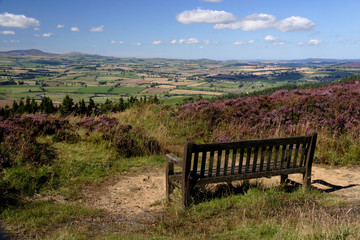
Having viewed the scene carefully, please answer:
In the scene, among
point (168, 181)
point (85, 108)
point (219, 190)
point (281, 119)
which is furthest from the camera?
point (85, 108)

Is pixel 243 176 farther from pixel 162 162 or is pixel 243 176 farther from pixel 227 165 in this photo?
pixel 162 162

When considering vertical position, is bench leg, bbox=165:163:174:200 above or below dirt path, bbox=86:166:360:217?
above

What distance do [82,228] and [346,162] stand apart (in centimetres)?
707

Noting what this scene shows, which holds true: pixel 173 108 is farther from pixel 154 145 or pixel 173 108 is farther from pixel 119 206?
pixel 119 206

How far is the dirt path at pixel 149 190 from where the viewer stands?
5.59m

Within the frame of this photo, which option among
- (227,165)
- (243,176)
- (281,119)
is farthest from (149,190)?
(281,119)

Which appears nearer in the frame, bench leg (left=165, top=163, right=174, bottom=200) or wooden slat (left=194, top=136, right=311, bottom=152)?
wooden slat (left=194, top=136, right=311, bottom=152)

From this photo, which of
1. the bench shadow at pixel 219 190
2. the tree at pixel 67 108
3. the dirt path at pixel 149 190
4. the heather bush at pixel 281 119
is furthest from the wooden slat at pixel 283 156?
the tree at pixel 67 108

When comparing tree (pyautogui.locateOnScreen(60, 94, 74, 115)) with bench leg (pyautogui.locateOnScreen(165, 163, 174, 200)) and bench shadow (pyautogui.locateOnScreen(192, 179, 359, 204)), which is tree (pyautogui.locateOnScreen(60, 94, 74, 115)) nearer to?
bench leg (pyautogui.locateOnScreen(165, 163, 174, 200))

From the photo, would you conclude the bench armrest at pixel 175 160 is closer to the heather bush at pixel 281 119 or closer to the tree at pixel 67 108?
the heather bush at pixel 281 119

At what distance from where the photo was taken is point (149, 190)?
21.6 feet

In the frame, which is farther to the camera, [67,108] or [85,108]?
[85,108]

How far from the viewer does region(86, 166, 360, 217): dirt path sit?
18.4ft

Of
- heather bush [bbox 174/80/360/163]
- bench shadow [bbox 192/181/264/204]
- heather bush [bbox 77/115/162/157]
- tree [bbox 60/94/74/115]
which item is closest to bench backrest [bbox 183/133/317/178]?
bench shadow [bbox 192/181/264/204]
